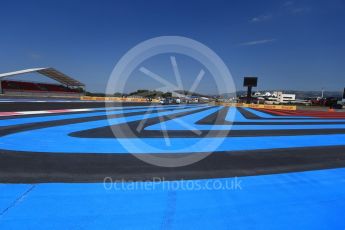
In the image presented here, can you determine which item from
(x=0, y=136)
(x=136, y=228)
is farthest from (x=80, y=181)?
(x=0, y=136)

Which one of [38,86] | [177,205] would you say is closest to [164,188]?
[177,205]

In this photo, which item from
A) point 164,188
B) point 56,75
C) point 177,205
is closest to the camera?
point 177,205

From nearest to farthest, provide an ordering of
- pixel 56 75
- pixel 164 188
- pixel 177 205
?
pixel 177 205 < pixel 164 188 < pixel 56 75

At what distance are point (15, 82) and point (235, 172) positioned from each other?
5421cm

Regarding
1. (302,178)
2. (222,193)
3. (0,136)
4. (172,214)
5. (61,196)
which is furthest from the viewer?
(0,136)

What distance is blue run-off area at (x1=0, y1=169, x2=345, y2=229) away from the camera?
260cm

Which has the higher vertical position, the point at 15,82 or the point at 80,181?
the point at 15,82

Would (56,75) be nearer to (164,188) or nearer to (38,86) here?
(38,86)

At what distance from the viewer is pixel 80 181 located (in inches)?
143

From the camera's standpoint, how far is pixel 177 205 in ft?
9.89

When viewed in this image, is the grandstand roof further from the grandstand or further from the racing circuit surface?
the racing circuit surface

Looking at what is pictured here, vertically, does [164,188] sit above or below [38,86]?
below

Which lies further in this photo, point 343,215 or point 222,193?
point 222,193

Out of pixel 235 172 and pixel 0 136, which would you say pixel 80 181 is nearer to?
pixel 235 172
